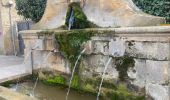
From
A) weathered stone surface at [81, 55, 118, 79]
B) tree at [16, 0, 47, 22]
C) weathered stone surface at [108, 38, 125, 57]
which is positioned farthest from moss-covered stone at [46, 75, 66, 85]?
tree at [16, 0, 47, 22]

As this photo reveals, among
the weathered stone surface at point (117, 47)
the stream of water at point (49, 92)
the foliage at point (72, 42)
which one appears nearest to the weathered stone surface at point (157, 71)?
the weathered stone surface at point (117, 47)

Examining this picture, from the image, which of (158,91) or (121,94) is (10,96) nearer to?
(121,94)

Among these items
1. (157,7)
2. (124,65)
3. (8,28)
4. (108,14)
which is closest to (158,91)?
(124,65)

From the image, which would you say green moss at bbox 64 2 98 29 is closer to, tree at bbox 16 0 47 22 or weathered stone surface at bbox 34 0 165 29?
weathered stone surface at bbox 34 0 165 29

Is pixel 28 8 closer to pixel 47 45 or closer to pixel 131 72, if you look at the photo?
pixel 47 45

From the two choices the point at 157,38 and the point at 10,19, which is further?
the point at 10,19

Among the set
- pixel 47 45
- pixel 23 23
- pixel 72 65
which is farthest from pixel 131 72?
pixel 23 23
